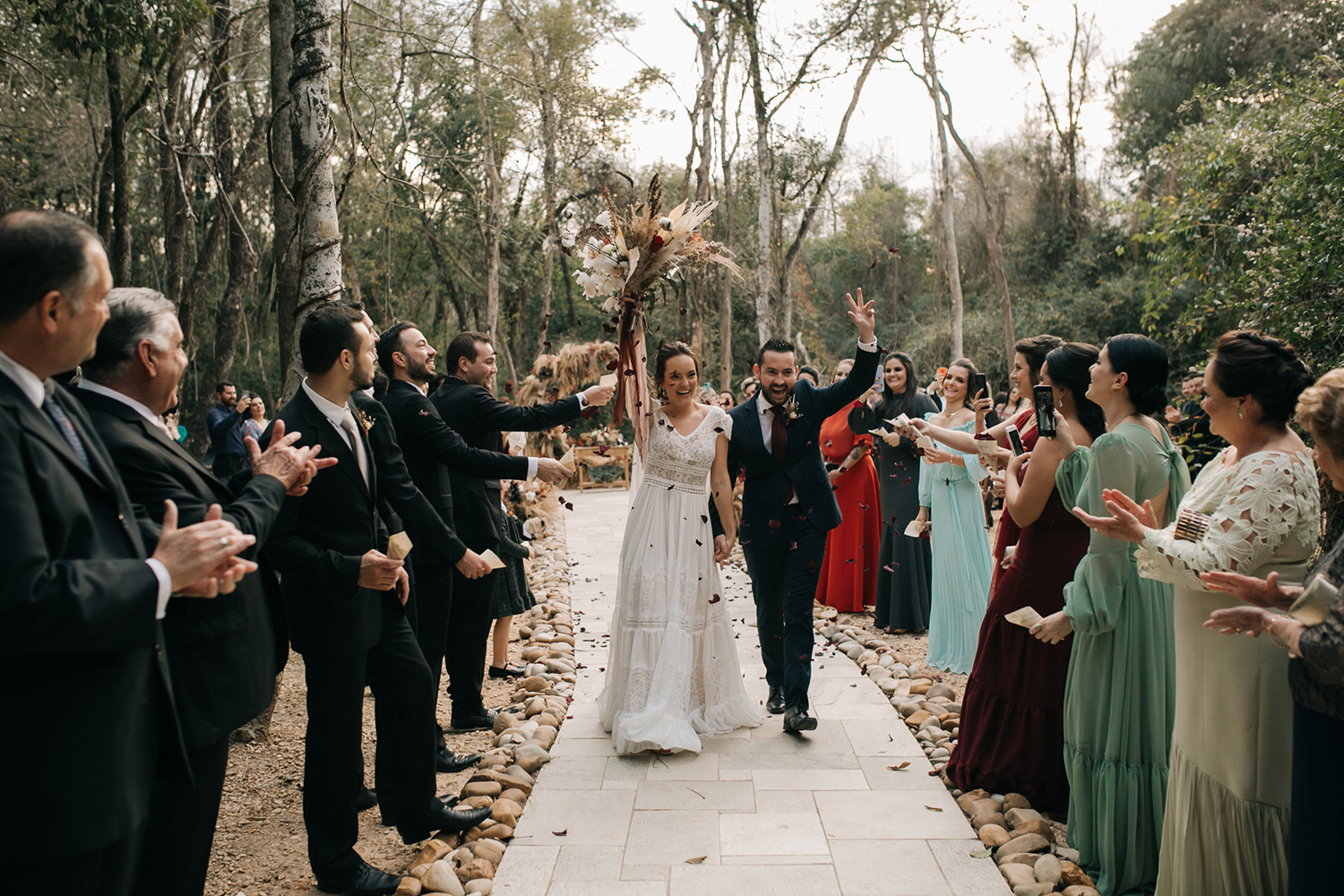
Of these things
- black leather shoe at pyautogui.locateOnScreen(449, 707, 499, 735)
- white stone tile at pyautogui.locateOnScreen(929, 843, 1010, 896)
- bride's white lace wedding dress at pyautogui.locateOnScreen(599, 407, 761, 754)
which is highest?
bride's white lace wedding dress at pyautogui.locateOnScreen(599, 407, 761, 754)

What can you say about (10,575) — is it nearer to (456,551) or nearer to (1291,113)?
(456,551)

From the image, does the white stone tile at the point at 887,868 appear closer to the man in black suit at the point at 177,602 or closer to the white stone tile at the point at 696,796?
the white stone tile at the point at 696,796

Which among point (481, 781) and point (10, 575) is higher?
point (10, 575)

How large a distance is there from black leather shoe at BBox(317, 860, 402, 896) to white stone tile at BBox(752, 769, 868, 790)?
1.71 metres

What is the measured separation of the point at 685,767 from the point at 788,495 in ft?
5.10

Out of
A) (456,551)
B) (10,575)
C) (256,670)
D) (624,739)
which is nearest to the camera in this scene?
(10,575)

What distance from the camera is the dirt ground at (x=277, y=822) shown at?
330cm

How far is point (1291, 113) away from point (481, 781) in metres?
9.16

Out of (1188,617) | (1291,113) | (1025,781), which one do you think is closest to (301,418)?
(1188,617)

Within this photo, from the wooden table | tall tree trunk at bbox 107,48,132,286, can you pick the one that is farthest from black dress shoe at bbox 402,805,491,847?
the wooden table

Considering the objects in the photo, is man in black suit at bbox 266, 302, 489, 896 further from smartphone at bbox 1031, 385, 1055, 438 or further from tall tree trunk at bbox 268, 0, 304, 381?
smartphone at bbox 1031, 385, 1055, 438

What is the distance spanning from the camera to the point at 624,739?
14.5ft

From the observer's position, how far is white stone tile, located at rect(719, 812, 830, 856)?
3463 mm

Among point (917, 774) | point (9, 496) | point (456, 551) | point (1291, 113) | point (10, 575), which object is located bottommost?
point (917, 774)
